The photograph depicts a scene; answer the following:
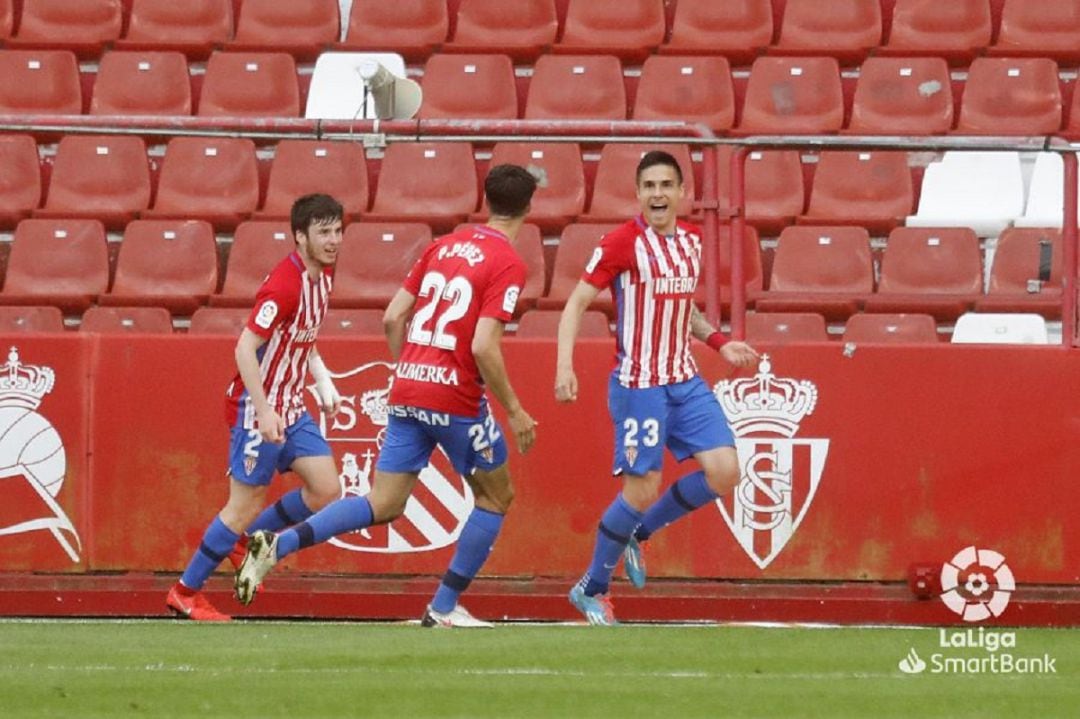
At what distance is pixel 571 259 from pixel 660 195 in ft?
8.35

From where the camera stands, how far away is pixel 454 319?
8953 millimetres

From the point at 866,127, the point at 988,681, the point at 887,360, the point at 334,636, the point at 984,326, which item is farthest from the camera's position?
the point at 866,127

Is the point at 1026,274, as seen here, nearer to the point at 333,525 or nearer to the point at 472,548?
the point at 472,548

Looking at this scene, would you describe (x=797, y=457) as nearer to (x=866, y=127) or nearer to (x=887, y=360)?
(x=887, y=360)

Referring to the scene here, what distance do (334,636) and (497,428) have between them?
1133mm

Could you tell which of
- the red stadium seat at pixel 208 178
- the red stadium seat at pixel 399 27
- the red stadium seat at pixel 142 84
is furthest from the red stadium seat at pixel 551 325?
the red stadium seat at pixel 142 84

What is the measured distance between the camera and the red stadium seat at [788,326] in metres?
10.8

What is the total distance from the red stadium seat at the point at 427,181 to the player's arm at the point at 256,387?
11.7 ft

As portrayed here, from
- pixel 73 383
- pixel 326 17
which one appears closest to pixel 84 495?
pixel 73 383

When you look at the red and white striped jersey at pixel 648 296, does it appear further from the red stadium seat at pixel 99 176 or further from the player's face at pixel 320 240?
the red stadium seat at pixel 99 176

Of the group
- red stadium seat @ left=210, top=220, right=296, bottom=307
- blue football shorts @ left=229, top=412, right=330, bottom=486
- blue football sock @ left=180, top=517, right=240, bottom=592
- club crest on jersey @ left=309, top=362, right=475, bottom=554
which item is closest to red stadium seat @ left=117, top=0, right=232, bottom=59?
red stadium seat @ left=210, top=220, right=296, bottom=307

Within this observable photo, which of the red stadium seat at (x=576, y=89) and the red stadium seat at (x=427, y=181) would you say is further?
the red stadium seat at (x=576, y=89)

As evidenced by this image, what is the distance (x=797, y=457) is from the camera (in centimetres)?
1007

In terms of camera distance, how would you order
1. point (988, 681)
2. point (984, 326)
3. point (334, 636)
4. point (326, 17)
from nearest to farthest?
point (988, 681), point (334, 636), point (984, 326), point (326, 17)
